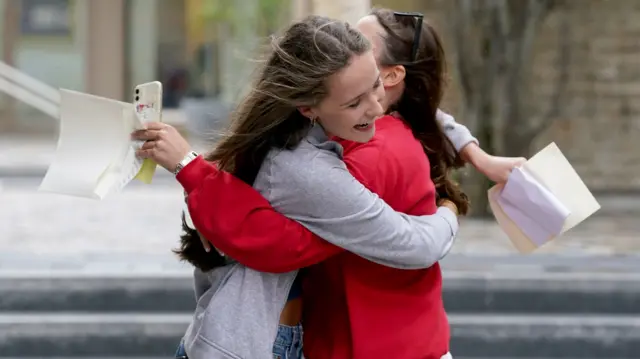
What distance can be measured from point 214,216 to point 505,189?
0.61 m

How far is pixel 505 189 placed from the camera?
1871mm

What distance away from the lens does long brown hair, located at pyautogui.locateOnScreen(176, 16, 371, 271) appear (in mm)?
1543

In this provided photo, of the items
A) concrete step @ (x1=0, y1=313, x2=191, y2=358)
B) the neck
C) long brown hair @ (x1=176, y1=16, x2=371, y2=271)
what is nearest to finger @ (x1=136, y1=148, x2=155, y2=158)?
long brown hair @ (x1=176, y1=16, x2=371, y2=271)

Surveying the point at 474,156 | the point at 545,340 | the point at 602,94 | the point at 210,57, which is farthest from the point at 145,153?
the point at 210,57

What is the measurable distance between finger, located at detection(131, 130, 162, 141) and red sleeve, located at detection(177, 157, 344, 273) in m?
0.07

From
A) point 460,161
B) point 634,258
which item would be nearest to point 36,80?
point 634,258

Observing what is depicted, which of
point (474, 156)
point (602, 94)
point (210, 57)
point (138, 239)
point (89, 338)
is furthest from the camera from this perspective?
point (210, 57)

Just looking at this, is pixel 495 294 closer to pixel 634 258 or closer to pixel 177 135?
pixel 634 258

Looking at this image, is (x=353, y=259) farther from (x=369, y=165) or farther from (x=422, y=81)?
(x=422, y=81)

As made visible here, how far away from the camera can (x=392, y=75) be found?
5.88 ft

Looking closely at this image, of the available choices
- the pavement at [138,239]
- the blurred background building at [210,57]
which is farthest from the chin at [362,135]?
the blurred background building at [210,57]

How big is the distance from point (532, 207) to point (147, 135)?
0.73 m

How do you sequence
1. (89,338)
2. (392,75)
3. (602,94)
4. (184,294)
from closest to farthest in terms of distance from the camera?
(392,75), (89,338), (184,294), (602,94)

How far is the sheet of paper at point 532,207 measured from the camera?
181cm
